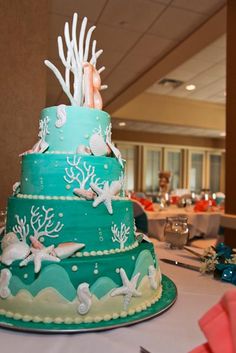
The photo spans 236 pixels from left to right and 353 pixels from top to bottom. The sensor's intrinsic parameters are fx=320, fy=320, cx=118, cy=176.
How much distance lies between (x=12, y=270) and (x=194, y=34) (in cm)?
343

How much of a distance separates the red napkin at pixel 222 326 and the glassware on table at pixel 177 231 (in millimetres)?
1125

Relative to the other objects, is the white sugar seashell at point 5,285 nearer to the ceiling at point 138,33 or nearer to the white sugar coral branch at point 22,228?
the white sugar coral branch at point 22,228

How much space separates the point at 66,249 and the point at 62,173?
0.22 meters

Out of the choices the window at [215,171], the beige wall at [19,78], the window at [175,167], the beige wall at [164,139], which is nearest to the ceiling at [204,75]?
the beige wall at [164,139]

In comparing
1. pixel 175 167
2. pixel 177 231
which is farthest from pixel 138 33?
pixel 175 167

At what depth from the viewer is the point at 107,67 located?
4.64m

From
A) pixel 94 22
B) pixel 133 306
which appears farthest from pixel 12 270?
pixel 94 22

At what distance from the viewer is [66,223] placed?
2.85ft

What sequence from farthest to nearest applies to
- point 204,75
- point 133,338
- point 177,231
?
point 204,75 → point 177,231 → point 133,338

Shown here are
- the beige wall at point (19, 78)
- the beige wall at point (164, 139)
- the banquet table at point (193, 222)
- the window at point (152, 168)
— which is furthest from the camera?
the window at point (152, 168)

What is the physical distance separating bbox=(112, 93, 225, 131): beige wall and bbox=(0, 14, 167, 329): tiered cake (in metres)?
6.17

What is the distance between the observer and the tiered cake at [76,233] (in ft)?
2.53

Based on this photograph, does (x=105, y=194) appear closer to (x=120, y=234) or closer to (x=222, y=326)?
(x=120, y=234)

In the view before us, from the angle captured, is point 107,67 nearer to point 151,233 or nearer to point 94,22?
point 94,22
